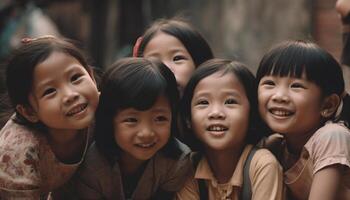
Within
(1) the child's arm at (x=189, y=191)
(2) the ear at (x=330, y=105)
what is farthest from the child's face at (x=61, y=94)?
(2) the ear at (x=330, y=105)

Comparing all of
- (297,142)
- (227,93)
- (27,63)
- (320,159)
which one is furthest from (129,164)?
(320,159)

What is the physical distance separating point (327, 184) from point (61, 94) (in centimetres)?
123

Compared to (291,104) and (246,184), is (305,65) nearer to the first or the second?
(291,104)

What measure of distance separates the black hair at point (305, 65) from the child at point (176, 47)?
0.62 metres

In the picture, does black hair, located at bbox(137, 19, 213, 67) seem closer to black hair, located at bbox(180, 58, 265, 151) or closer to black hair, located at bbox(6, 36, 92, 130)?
black hair, located at bbox(180, 58, 265, 151)

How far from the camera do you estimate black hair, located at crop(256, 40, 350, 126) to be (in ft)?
10.5

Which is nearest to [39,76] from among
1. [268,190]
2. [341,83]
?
[268,190]

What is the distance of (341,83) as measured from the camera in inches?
130

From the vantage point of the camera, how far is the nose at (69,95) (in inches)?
121

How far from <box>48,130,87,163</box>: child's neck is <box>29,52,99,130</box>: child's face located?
13 centimetres

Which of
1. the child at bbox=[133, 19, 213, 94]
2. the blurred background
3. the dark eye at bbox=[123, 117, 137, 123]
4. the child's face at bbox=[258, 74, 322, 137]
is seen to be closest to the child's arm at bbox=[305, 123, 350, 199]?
the child's face at bbox=[258, 74, 322, 137]

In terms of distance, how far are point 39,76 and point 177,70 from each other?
0.90 m

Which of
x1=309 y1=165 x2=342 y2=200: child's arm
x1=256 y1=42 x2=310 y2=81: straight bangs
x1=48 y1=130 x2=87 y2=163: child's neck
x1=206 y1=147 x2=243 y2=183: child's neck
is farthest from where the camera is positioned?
x1=206 y1=147 x2=243 y2=183: child's neck

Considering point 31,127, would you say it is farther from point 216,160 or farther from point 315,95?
point 315,95
